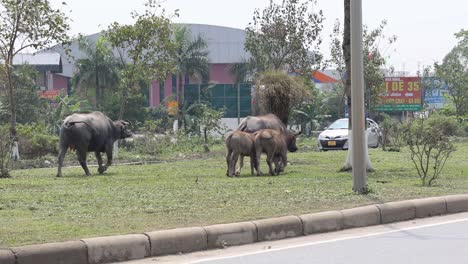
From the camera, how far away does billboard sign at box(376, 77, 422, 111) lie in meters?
48.1

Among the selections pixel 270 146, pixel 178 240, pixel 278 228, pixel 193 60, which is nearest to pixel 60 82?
pixel 193 60

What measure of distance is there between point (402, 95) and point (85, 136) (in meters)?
32.5

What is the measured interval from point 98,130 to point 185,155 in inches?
350

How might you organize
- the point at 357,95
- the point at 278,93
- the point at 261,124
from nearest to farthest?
1. the point at 357,95
2. the point at 261,124
3. the point at 278,93

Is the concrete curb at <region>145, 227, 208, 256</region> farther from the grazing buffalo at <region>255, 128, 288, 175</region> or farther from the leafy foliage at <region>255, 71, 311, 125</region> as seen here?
the leafy foliage at <region>255, 71, 311, 125</region>

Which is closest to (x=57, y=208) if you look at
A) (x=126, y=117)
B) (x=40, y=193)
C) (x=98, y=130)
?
(x=40, y=193)

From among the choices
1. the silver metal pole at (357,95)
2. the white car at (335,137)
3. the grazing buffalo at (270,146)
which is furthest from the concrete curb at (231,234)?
the white car at (335,137)

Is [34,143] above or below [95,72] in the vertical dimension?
below

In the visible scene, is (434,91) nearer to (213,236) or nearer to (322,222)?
(322,222)

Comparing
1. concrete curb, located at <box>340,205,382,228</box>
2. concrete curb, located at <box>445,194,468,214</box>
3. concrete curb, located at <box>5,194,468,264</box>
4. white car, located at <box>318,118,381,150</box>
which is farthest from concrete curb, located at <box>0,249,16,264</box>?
white car, located at <box>318,118,381,150</box>

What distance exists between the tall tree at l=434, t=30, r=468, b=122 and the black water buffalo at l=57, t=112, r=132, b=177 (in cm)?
3715

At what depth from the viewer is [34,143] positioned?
2720 centimetres

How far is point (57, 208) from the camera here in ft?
37.0

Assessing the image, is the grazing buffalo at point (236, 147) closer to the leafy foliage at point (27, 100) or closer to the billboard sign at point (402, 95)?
the leafy foliage at point (27, 100)
